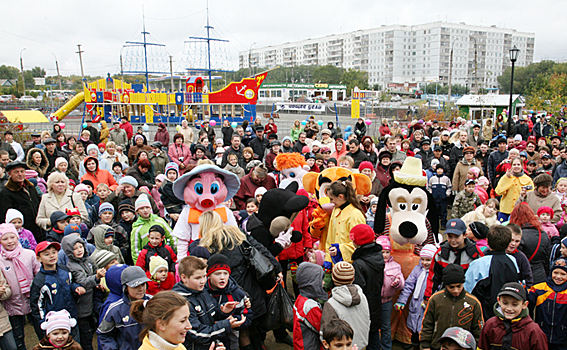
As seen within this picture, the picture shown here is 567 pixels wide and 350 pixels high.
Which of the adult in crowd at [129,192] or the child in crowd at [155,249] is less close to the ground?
the adult in crowd at [129,192]

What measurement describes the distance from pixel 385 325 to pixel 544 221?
8.71 feet

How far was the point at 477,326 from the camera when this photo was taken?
3584 mm

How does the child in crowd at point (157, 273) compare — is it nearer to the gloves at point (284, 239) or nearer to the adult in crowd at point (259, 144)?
the gloves at point (284, 239)

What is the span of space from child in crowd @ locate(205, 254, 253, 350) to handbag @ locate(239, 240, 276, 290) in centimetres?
27

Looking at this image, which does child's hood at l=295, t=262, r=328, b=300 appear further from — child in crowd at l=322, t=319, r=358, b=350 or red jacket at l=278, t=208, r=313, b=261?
red jacket at l=278, t=208, r=313, b=261

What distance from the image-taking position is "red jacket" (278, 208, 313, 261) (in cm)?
519

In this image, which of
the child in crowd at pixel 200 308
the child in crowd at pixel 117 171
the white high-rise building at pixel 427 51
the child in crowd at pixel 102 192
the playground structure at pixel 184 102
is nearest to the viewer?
the child in crowd at pixel 200 308

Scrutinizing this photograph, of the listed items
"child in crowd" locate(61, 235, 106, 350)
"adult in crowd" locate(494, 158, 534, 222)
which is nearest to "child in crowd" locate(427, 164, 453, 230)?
"adult in crowd" locate(494, 158, 534, 222)

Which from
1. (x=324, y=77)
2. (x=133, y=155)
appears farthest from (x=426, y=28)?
(x=133, y=155)

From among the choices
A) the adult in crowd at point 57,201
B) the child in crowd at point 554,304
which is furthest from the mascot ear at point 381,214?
the adult in crowd at point 57,201

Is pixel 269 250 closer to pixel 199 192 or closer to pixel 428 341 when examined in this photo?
pixel 199 192

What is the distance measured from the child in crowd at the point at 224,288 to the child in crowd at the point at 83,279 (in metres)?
1.63

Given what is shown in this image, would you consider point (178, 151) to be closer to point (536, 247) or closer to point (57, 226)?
point (57, 226)

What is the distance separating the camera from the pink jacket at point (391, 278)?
4410 mm
